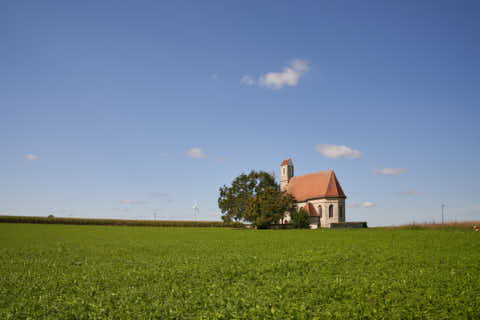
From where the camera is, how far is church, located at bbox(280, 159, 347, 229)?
60.3 m

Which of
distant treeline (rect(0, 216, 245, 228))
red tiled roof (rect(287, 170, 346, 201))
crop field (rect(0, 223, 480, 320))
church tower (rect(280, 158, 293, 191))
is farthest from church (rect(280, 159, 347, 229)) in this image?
crop field (rect(0, 223, 480, 320))

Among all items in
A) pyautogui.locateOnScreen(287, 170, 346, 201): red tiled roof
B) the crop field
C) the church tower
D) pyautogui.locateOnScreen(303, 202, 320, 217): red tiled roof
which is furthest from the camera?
the church tower

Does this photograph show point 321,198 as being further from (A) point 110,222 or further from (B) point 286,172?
(A) point 110,222

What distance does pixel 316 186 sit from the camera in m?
64.9

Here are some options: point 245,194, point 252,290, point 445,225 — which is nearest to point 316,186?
point 245,194

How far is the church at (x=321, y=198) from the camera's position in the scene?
198 ft

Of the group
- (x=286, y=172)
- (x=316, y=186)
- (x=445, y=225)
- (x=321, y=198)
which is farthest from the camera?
(x=286, y=172)

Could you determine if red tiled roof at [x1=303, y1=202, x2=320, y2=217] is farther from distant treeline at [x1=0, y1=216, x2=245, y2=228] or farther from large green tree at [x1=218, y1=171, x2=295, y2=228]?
distant treeline at [x1=0, y1=216, x2=245, y2=228]

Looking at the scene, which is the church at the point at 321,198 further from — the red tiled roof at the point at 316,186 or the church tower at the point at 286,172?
the church tower at the point at 286,172

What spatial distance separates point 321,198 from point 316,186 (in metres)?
3.60

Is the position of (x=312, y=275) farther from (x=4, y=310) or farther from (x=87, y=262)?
(x=87, y=262)

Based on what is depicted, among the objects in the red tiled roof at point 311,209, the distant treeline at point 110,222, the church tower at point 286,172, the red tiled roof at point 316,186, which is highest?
the church tower at point 286,172

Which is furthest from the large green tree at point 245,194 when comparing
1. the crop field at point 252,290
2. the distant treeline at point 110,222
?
the crop field at point 252,290

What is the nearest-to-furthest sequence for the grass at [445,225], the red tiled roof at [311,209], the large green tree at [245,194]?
the grass at [445,225] < the large green tree at [245,194] < the red tiled roof at [311,209]
